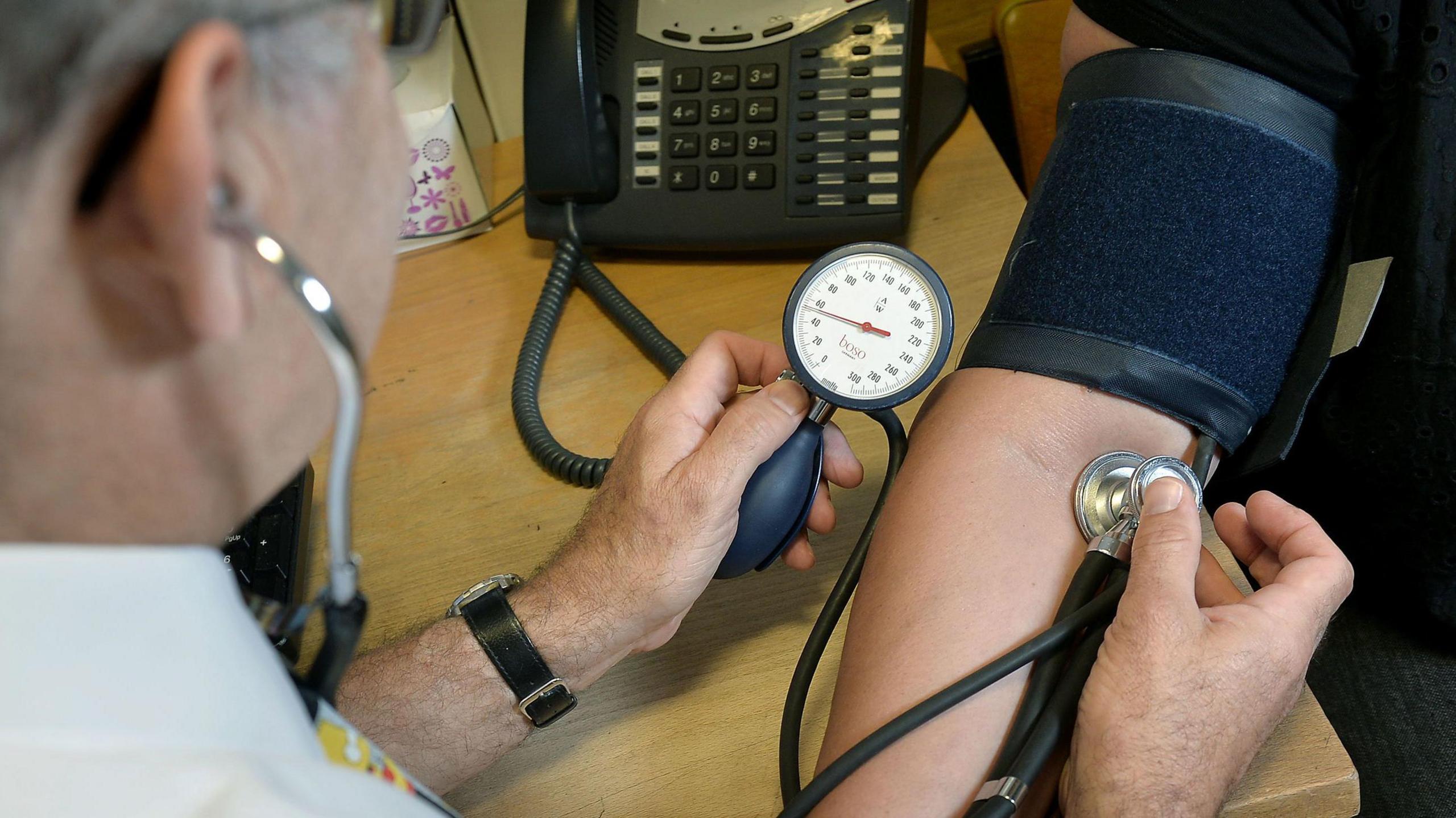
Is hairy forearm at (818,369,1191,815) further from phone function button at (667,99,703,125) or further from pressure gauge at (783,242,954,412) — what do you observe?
phone function button at (667,99,703,125)

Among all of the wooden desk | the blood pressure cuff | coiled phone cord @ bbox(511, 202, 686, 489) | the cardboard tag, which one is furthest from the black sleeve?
coiled phone cord @ bbox(511, 202, 686, 489)

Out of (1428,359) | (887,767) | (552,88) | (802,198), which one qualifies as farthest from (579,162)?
(1428,359)

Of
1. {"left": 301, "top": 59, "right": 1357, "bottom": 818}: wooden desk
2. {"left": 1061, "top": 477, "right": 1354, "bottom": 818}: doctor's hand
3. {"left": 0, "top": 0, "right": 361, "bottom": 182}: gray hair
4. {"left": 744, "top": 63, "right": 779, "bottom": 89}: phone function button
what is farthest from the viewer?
{"left": 744, "top": 63, "right": 779, "bottom": 89}: phone function button

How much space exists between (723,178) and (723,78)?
0.09m

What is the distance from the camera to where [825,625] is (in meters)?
0.68

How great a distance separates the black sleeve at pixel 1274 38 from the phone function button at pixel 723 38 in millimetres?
355

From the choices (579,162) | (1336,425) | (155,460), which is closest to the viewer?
(155,460)

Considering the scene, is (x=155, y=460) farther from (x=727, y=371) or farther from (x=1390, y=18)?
(x=1390, y=18)

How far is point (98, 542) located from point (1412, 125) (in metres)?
0.82

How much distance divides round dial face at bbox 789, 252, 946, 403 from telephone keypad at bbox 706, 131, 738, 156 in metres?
0.26

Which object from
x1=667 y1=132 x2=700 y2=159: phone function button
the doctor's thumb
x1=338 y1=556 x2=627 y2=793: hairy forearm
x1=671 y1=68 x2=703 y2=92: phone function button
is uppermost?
x1=671 y1=68 x2=703 y2=92: phone function button

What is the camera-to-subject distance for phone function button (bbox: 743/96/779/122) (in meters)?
0.93

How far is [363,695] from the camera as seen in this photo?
0.72m

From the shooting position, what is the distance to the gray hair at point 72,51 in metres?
0.28
